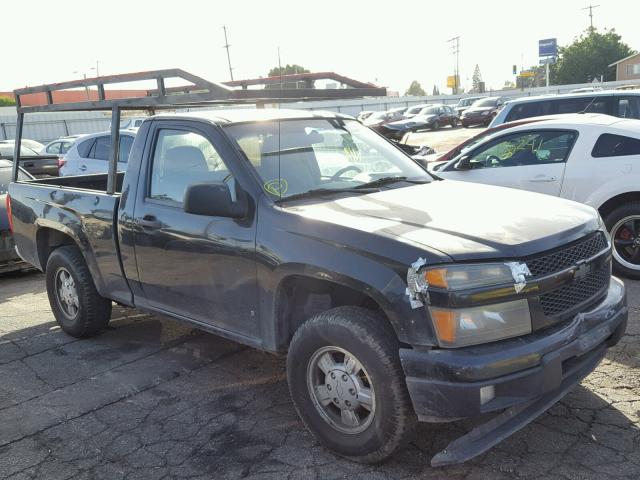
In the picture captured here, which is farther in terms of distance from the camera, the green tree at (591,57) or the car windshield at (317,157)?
the green tree at (591,57)

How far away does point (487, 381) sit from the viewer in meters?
2.73

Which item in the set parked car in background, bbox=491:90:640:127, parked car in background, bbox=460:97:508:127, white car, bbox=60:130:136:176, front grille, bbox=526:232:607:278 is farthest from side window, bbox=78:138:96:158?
parked car in background, bbox=460:97:508:127

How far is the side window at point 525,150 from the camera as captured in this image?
6.61m

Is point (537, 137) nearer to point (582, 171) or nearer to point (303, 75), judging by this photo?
point (582, 171)

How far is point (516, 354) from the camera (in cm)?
277

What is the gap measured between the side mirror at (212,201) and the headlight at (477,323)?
1.34 meters

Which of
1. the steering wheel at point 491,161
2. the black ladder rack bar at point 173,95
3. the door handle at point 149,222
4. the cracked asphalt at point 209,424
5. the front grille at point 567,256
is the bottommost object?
the cracked asphalt at point 209,424

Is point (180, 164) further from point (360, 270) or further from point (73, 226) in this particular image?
point (360, 270)

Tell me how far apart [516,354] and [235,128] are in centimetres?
220

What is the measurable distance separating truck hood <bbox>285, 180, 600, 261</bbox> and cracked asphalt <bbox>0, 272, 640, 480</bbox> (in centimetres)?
110

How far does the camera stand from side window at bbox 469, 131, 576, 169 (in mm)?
6605

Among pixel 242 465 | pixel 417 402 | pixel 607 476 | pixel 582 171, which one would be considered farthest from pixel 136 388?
pixel 582 171

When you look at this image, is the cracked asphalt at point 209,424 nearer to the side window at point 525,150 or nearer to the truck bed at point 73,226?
the truck bed at point 73,226

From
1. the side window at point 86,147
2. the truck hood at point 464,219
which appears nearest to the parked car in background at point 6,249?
the side window at point 86,147
